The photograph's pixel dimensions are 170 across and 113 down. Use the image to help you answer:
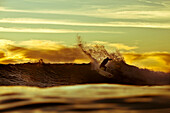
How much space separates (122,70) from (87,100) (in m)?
3.09

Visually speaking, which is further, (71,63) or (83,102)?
(71,63)

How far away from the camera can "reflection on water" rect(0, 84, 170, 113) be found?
128 cm

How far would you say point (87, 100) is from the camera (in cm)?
141

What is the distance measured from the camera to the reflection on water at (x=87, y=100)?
1279 mm

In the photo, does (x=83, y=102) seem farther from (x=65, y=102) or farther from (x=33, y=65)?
(x=33, y=65)

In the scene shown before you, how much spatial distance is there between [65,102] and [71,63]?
2987 millimetres

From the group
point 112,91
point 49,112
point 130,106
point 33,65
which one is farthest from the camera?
point 33,65

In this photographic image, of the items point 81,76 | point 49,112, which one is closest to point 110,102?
point 49,112

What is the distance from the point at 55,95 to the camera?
1.50 metres

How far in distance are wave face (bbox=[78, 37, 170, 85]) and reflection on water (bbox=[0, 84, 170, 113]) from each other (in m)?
2.62

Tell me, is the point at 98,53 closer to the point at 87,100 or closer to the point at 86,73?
the point at 86,73

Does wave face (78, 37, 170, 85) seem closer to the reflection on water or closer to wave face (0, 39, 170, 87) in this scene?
wave face (0, 39, 170, 87)

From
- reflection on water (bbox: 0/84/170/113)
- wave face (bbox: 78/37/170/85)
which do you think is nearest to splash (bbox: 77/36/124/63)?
wave face (bbox: 78/37/170/85)

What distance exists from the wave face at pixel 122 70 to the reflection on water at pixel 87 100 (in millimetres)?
2615
